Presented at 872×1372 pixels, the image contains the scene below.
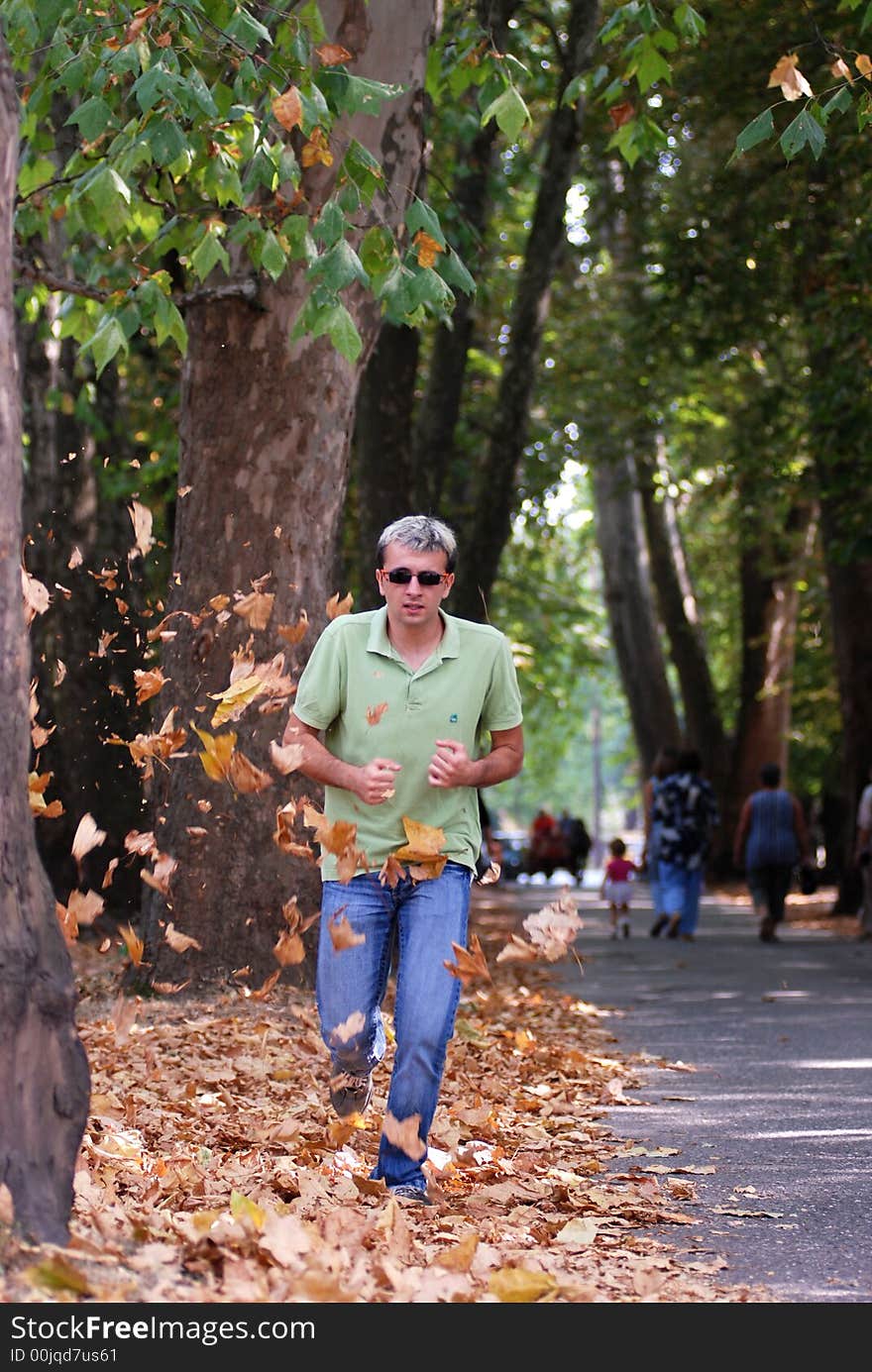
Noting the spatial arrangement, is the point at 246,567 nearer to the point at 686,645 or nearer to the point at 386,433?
the point at 386,433

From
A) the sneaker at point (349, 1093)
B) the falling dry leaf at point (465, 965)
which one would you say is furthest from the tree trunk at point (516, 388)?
the falling dry leaf at point (465, 965)

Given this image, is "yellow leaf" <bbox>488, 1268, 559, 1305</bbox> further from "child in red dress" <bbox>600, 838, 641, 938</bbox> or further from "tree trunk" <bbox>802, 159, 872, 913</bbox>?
"child in red dress" <bbox>600, 838, 641, 938</bbox>

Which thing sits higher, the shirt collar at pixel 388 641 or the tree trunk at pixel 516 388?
the tree trunk at pixel 516 388

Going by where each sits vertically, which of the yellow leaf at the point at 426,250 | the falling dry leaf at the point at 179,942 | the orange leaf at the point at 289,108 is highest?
the orange leaf at the point at 289,108

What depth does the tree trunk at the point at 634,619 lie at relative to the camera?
33656 mm

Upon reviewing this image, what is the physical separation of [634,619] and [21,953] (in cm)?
2994

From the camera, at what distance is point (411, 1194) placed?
17.6ft

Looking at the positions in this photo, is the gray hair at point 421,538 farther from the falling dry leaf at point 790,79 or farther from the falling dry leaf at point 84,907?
the falling dry leaf at point 790,79

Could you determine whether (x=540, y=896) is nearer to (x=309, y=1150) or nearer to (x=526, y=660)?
(x=526, y=660)

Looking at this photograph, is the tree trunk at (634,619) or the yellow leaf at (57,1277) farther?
the tree trunk at (634,619)

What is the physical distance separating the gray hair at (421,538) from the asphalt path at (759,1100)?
1995 millimetres

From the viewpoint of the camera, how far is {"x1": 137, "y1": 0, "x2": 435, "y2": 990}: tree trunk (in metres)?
9.97

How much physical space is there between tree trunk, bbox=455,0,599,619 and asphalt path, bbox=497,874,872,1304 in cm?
393

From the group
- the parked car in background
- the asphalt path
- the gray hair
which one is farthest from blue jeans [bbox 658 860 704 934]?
the parked car in background
